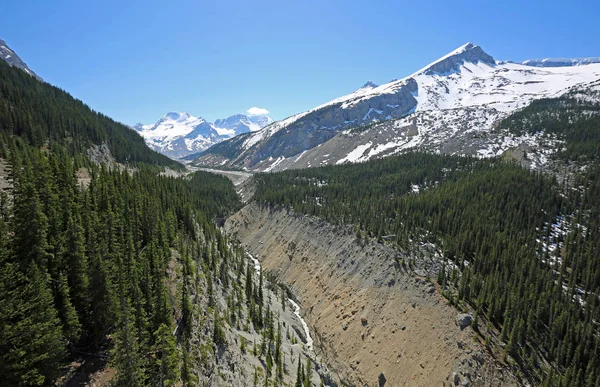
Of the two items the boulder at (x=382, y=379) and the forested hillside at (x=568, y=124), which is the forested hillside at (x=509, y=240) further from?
the forested hillside at (x=568, y=124)

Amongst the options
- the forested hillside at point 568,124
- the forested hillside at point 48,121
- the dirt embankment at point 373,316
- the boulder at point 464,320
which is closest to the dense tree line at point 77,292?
the dirt embankment at point 373,316

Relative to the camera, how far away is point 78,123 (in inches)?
5074

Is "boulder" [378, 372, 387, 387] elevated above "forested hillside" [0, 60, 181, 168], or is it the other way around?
"forested hillside" [0, 60, 181, 168]

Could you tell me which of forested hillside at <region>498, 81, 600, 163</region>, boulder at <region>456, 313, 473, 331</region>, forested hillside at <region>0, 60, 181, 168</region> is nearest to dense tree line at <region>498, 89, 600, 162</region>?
forested hillside at <region>498, 81, 600, 163</region>

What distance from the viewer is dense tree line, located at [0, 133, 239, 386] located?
19188mm

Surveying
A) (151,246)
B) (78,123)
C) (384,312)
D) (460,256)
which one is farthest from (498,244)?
(78,123)

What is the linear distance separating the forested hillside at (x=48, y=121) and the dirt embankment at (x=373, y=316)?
284 feet

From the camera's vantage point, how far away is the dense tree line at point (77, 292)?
19188 mm

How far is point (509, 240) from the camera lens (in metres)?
64.5

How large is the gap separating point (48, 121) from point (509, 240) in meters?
155

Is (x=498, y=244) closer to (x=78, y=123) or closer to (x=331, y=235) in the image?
(x=331, y=235)

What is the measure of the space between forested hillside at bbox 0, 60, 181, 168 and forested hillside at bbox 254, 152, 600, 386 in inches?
3145

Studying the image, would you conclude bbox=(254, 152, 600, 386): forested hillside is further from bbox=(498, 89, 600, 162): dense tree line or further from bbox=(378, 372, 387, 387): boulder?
bbox=(498, 89, 600, 162): dense tree line

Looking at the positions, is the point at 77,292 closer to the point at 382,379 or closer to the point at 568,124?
the point at 382,379
